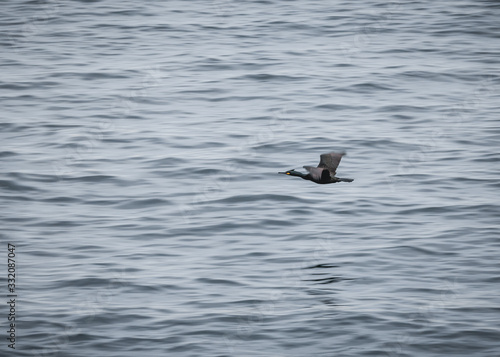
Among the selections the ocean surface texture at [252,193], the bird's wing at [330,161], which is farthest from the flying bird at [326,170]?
the ocean surface texture at [252,193]

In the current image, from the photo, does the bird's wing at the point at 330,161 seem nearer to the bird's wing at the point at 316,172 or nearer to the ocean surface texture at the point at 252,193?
the bird's wing at the point at 316,172

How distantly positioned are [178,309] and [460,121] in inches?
491

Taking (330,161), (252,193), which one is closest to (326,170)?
(330,161)

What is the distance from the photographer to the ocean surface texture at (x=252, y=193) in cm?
1380

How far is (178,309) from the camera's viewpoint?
14.0 m

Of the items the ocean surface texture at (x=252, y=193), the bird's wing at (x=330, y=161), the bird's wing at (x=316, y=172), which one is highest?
the bird's wing at (x=330, y=161)

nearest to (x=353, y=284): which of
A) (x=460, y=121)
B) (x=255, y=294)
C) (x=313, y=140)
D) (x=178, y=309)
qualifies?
(x=255, y=294)

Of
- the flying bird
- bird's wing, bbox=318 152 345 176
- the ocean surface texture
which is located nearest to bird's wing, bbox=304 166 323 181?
the flying bird

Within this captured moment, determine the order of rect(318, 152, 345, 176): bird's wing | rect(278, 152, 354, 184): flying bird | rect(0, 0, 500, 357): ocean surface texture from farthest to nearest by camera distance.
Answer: rect(318, 152, 345, 176): bird's wing
rect(278, 152, 354, 184): flying bird
rect(0, 0, 500, 357): ocean surface texture

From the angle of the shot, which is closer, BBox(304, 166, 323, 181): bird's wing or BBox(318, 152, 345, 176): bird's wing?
BBox(304, 166, 323, 181): bird's wing

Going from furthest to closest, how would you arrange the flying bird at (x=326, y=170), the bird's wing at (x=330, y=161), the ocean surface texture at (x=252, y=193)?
the bird's wing at (x=330, y=161) → the flying bird at (x=326, y=170) → the ocean surface texture at (x=252, y=193)

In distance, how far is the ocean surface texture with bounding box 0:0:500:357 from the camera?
13797 mm

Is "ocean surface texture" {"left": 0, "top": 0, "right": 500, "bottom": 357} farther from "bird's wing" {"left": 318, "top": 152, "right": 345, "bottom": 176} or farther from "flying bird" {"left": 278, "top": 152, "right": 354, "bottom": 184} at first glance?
"bird's wing" {"left": 318, "top": 152, "right": 345, "bottom": 176}

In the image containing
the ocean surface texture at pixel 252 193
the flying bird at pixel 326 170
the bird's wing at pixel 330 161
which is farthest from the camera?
the bird's wing at pixel 330 161
